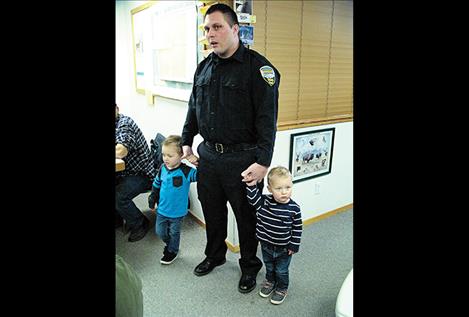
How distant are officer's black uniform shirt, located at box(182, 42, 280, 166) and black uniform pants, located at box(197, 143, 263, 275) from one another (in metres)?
0.08

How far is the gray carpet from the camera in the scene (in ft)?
4.86

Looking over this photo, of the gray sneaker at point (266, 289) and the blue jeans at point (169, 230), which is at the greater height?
the blue jeans at point (169, 230)

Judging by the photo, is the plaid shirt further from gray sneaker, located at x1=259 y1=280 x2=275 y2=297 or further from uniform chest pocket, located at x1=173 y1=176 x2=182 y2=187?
gray sneaker, located at x1=259 y1=280 x2=275 y2=297

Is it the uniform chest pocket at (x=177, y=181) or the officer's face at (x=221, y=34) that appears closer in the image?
the officer's face at (x=221, y=34)

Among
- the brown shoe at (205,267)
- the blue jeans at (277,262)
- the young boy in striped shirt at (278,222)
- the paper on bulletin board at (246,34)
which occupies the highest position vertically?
the paper on bulletin board at (246,34)

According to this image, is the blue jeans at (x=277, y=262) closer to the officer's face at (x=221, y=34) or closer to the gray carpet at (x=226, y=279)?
the gray carpet at (x=226, y=279)

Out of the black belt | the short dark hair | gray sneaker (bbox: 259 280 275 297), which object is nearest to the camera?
the short dark hair

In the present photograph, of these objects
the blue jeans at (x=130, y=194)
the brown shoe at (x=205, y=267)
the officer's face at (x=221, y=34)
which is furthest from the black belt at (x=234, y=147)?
the blue jeans at (x=130, y=194)

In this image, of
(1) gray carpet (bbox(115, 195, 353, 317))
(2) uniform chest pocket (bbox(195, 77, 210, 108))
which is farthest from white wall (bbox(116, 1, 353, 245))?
(2) uniform chest pocket (bbox(195, 77, 210, 108))

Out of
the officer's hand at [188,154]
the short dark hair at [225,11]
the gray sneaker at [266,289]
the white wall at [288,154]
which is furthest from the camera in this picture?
the white wall at [288,154]

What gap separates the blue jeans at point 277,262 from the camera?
151 cm
